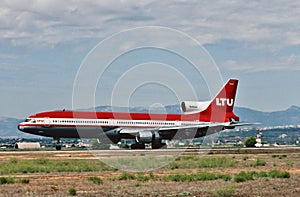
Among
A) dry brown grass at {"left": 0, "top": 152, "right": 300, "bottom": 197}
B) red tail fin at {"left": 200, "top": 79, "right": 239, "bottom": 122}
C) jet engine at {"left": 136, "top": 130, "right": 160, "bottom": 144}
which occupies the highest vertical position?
red tail fin at {"left": 200, "top": 79, "right": 239, "bottom": 122}

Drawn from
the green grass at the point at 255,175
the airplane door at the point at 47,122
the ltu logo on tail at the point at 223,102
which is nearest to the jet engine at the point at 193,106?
the ltu logo on tail at the point at 223,102

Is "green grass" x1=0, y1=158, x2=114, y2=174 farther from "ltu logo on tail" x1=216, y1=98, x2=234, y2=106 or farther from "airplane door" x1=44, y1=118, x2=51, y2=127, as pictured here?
"ltu logo on tail" x1=216, y1=98, x2=234, y2=106

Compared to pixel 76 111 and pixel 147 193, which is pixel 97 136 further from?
pixel 147 193

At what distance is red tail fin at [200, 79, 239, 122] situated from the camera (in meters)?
96.4

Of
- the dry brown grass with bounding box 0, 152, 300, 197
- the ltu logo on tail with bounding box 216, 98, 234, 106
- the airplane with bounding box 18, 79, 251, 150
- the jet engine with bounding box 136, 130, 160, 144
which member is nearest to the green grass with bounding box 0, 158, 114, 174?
→ the dry brown grass with bounding box 0, 152, 300, 197

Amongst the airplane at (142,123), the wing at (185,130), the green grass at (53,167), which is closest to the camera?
the green grass at (53,167)

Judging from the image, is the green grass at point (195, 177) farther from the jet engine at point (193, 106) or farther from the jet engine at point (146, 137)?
the jet engine at point (193, 106)

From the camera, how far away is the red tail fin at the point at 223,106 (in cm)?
9638

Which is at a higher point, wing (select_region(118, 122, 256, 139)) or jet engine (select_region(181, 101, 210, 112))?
jet engine (select_region(181, 101, 210, 112))

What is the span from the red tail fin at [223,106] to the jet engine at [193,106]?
150 centimetres

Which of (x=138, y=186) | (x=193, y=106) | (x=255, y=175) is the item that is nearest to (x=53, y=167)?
(x=255, y=175)

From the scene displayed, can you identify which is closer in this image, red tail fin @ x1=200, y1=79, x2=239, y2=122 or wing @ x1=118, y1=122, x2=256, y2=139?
wing @ x1=118, y1=122, x2=256, y2=139

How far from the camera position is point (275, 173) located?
43781mm

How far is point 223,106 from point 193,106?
473 cm
